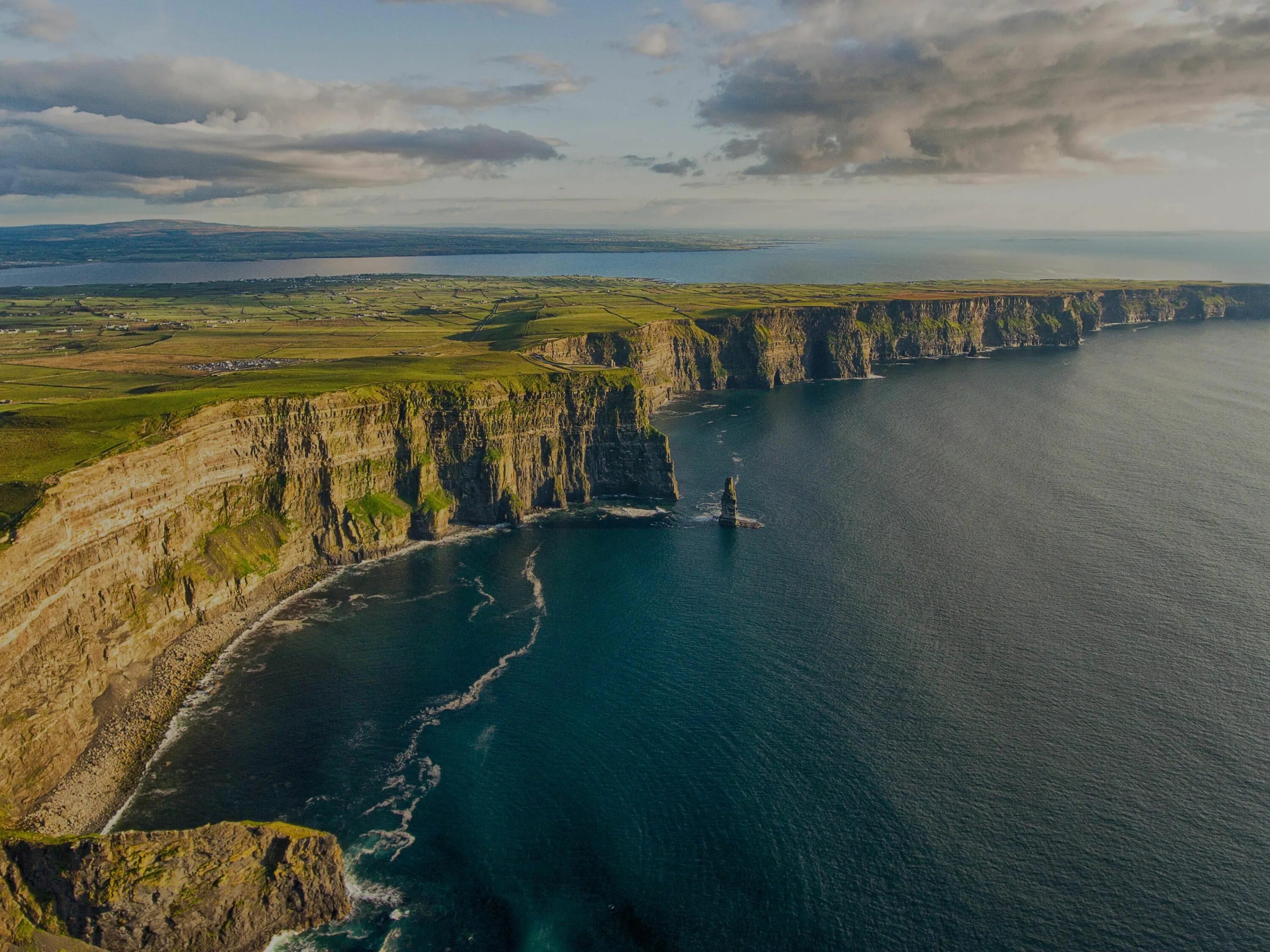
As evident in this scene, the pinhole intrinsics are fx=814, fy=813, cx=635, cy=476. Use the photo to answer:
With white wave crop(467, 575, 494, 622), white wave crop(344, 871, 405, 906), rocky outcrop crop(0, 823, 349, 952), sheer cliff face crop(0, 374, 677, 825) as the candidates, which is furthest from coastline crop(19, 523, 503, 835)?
white wave crop(344, 871, 405, 906)

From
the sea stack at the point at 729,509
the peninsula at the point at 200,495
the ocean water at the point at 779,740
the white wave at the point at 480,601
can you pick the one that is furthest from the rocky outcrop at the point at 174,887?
the sea stack at the point at 729,509

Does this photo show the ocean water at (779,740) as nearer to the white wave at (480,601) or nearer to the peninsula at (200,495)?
the white wave at (480,601)

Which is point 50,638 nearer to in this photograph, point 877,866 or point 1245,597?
point 877,866

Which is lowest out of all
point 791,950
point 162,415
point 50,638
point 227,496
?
point 791,950

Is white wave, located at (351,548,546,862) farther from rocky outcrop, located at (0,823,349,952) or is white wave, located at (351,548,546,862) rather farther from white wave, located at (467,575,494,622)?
white wave, located at (467,575,494,622)

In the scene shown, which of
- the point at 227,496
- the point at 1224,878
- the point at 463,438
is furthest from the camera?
the point at 463,438

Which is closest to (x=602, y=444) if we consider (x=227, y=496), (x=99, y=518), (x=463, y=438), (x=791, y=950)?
(x=463, y=438)
